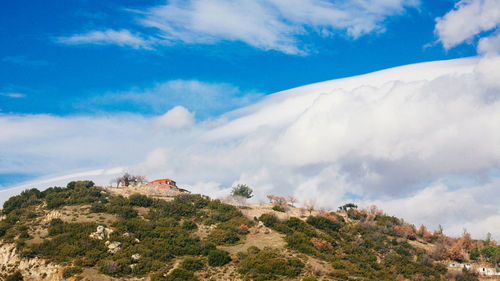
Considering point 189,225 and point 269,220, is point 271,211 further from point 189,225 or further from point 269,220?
point 189,225

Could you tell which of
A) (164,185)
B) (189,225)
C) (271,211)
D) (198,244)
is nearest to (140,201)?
(189,225)

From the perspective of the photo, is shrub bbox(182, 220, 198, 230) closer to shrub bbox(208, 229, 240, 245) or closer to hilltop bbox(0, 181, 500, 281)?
hilltop bbox(0, 181, 500, 281)

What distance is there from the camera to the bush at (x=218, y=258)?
56.2 meters

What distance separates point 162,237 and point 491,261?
201 ft

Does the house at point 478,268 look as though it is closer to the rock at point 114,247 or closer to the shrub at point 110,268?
the shrub at point 110,268

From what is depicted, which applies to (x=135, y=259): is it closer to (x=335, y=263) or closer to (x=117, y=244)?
(x=117, y=244)

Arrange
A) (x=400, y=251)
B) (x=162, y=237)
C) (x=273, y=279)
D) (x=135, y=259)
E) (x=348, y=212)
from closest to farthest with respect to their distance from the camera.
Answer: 1. (x=273, y=279)
2. (x=135, y=259)
3. (x=162, y=237)
4. (x=400, y=251)
5. (x=348, y=212)

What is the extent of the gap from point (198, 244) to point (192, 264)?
7.82 meters

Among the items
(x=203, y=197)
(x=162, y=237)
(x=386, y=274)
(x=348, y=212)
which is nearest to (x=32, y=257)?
(x=162, y=237)

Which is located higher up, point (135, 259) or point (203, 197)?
point (203, 197)

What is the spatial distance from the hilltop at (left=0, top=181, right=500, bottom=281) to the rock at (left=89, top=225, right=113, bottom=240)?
0.15m

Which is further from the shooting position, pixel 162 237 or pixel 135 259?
pixel 162 237

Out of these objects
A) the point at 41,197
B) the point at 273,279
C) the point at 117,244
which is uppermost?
the point at 41,197

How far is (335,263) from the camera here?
58.2 metres
